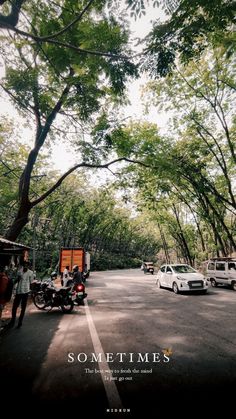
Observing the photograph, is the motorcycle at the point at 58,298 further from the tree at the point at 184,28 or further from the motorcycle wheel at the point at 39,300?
the tree at the point at 184,28

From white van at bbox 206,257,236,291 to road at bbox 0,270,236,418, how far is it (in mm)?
8570

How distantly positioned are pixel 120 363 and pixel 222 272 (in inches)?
581

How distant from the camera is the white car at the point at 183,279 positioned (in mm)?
14258

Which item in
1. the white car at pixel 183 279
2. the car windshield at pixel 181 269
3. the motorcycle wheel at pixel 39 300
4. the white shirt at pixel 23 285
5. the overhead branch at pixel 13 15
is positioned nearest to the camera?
the overhead branch at pixel 13 15

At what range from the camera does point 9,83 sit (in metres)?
8.17

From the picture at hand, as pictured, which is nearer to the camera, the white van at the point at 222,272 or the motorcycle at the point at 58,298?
the motorcycle at the point at 58,298

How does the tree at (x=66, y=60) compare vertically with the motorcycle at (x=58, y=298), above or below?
above

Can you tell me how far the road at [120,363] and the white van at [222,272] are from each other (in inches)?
337

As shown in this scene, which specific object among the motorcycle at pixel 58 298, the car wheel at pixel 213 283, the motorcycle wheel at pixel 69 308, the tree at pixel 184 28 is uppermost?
the tree at pixel 184 28

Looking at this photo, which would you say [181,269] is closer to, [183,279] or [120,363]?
[183,279]

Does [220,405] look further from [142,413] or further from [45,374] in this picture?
[45,374]

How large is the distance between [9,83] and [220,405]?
31.7 ft

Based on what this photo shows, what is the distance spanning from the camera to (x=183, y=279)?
14.5m

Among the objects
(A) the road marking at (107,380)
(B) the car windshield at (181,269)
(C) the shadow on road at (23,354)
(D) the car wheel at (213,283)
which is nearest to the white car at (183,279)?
(B) the car windshield at (181,269)
